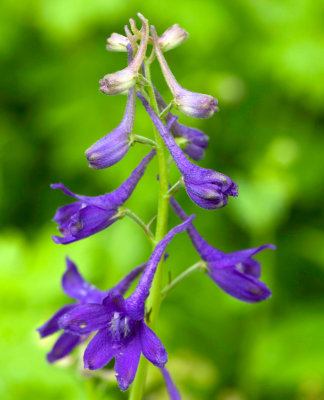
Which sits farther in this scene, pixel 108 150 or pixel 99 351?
pixel 108 150

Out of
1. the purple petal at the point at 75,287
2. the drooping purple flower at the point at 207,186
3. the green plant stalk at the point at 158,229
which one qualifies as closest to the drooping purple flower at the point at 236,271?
the green plant stalk at the point at 158,229

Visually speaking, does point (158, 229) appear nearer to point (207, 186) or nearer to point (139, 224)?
point (139, 224)

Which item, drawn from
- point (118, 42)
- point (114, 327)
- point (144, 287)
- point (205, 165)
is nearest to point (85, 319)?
point (114, 327)

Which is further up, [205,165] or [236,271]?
[236,271]

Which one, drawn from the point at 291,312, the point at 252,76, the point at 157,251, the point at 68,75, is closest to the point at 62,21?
the point at 68,75

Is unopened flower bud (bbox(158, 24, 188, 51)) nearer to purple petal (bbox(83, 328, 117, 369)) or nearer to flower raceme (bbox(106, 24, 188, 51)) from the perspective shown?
flower raceme (bbox(106, 24, 188, 51))

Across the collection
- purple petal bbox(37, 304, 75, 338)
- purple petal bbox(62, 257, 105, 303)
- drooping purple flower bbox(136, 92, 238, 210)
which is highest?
drooping purple flower bbox(136, 92, 238, 210)

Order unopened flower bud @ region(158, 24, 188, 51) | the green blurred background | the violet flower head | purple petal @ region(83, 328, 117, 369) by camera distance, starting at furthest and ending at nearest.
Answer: the green blurred background < unopened flower bud @ region(158, 24, 188, 51) < the violet flower head < purple petal @ region(83, 328, 117, 369)

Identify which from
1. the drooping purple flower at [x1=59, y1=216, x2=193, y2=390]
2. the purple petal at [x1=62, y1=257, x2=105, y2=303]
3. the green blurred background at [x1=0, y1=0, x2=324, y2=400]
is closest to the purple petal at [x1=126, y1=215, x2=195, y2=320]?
the drooping purple flower at [x1=59, y1=216, x2=193, y2=390]

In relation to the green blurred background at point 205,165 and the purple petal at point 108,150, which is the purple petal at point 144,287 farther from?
the green blurred background at point 205,165
